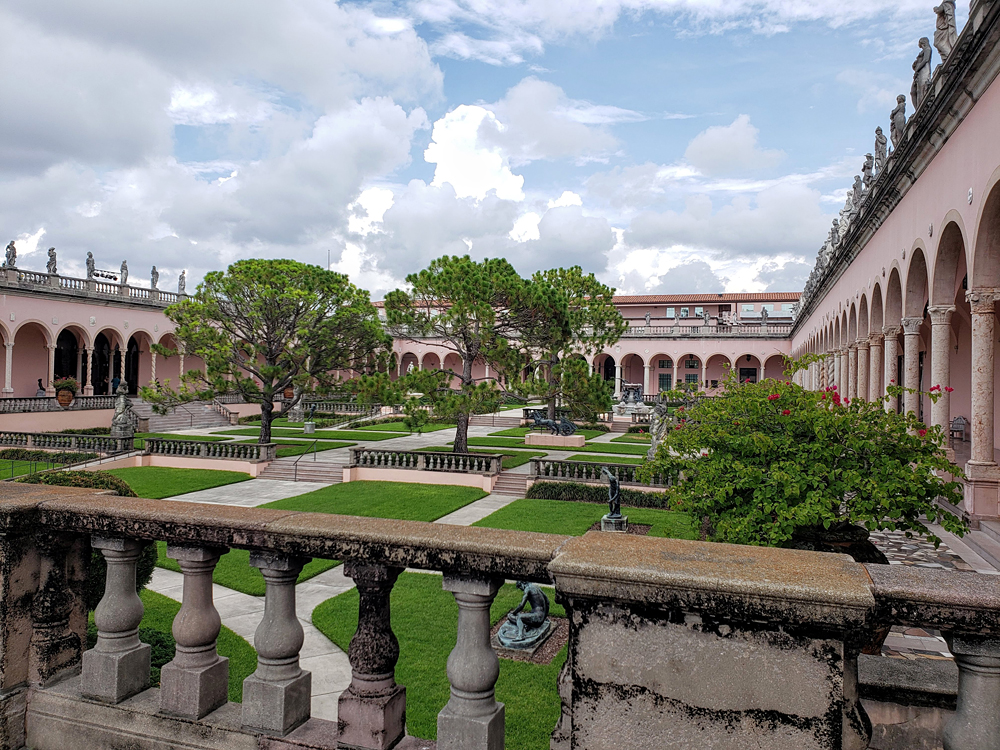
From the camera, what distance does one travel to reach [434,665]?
6812 mm

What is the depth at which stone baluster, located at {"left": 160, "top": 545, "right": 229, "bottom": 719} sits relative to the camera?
2.55 m

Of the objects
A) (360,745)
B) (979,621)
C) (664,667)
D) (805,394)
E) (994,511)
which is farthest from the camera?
(994,511)

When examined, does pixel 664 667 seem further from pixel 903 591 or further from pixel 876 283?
pixel 876 283

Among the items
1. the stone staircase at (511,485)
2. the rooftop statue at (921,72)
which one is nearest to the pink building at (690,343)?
the stone staircase at (511,485)

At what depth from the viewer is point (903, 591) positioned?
178cm

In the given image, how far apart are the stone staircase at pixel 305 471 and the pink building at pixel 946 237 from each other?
16.3 metres

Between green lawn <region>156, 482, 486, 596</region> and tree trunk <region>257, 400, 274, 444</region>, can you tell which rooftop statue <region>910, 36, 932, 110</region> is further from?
tree trunk <region>257, 400, 274, 444</region>

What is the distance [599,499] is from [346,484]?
25.5ft

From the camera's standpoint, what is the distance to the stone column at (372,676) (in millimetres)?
2342

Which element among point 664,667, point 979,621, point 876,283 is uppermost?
point 876,283

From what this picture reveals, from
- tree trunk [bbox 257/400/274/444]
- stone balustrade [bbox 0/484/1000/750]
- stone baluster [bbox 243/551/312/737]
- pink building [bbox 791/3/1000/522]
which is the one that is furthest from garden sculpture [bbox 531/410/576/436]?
stone baluster [bbox 243/551/312/737]

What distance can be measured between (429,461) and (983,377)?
1460 centimetres

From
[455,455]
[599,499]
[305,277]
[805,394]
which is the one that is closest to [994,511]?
[805,394]

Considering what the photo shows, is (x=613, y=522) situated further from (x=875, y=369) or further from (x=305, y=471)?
(x=305, y=471)
